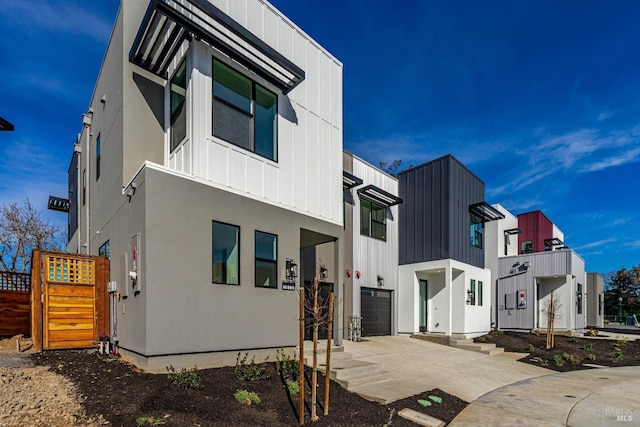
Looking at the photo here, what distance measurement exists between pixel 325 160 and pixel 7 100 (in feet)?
32.9

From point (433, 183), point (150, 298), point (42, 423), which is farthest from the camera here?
point (433, 183)

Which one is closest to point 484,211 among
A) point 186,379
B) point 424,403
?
point 424,403

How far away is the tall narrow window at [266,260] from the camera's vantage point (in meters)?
7.71

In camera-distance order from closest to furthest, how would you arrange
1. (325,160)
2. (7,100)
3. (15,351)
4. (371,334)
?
(15,351) < (325,160) < (7,100) < (371,334)

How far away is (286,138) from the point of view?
881 cm

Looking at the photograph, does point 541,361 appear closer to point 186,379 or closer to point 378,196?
point 378,196

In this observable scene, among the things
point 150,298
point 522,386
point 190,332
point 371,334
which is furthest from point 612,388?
point 150,298

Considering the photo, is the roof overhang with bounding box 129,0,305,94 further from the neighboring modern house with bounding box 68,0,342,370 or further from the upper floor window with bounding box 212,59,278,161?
the upper floor window with bounding box 212,59,278,161

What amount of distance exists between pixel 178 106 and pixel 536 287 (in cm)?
1997

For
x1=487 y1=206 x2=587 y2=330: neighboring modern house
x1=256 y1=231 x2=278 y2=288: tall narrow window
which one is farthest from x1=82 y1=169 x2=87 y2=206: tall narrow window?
x1=487 y1=206 x2=587 y2=330: neighboring modern house

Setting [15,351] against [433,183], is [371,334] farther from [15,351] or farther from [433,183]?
[15,351]

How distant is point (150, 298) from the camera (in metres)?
5.91

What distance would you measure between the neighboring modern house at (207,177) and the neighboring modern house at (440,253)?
663 cm

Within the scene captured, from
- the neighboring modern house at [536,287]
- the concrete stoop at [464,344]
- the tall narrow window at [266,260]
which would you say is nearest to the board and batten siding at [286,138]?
the tall narrow window at [266,260]
